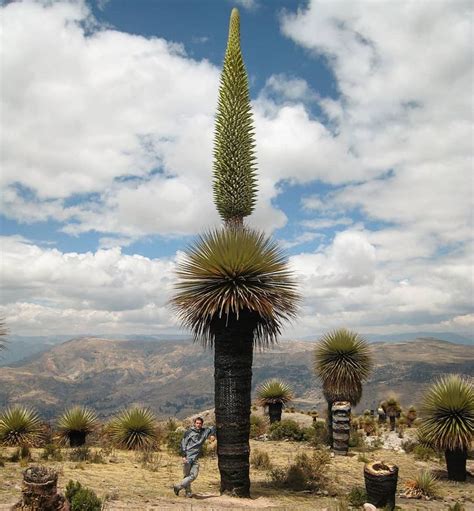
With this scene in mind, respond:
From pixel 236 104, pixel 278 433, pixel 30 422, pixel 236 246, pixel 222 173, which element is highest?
pixel 236 104

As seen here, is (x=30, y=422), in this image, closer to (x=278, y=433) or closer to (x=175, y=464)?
(x=175, y=464)

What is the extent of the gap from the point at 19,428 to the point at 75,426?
221cm

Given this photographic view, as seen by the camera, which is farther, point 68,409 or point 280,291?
point 68,409

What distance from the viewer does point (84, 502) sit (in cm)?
830

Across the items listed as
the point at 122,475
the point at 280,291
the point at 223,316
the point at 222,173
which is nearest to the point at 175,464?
the point at 122,475

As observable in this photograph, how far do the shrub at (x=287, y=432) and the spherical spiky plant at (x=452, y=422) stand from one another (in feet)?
31.1

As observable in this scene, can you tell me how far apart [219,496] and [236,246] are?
6157mm

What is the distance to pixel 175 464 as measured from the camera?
1698 centimetres

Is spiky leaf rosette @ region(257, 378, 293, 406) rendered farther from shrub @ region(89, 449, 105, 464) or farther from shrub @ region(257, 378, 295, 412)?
shrub @ region(89, 449, 105, 464)

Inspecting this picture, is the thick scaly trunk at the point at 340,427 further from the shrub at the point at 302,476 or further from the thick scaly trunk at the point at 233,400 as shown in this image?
the thick scaly trunk at the point at 233,400

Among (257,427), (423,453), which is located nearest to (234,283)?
(423,453)

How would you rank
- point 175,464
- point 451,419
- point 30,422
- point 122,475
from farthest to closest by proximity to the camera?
1. point 30,422
2. point 175,464
3. point 451,419
4. point 122,475

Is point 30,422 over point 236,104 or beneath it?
beneath

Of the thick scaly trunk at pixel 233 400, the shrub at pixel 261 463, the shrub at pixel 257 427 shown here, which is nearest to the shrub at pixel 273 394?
the shrub at pixel 257 427
